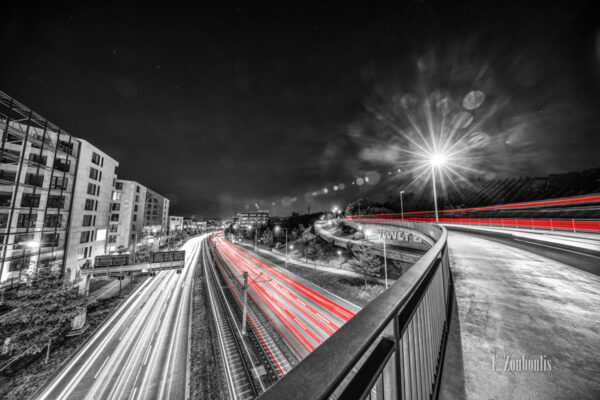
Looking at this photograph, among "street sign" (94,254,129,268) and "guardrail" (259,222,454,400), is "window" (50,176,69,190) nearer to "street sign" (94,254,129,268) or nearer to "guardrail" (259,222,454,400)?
"street sign" (94,254,129,268)

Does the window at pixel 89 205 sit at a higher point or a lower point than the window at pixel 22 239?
higher

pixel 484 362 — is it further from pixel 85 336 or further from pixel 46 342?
pixel 85 336

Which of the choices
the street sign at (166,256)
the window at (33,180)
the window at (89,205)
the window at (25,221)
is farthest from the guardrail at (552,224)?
the window at (89,205)

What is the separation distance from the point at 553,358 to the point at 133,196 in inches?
2214

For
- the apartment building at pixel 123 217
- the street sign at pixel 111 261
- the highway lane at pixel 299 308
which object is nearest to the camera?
the highway lane at pixel 299 308

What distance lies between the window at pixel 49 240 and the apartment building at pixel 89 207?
5.53 feet

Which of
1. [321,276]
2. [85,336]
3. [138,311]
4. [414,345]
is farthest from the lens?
[321,276]

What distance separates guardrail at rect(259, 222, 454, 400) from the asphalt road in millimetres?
411

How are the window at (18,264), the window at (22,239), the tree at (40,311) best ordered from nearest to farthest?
the tree at (40,311)
the window at (18,264)
the window at (22,239)

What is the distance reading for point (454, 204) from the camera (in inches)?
2623

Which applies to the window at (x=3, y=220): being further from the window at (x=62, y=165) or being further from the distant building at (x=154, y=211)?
the distant building at (x=154, y=211)

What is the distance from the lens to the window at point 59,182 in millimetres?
24469

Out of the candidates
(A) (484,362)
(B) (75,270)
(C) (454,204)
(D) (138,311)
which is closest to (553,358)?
(A) (484,362)

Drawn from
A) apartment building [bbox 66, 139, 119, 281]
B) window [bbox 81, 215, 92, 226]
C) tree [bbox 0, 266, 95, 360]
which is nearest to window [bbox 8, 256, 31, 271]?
tree [bbox 0, 266, 95, 360]
